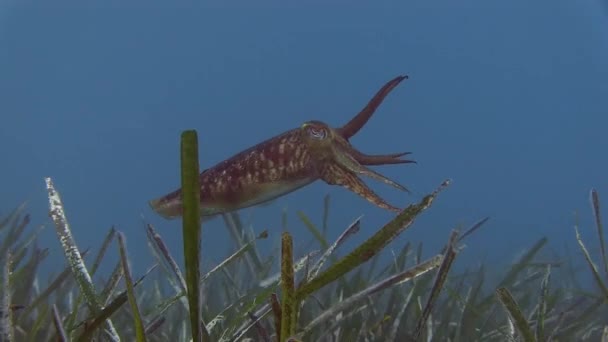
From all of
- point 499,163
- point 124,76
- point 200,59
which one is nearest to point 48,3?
point 124,76

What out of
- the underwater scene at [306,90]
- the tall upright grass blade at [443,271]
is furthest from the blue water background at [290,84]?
the tall upright grass blade at [443,271]

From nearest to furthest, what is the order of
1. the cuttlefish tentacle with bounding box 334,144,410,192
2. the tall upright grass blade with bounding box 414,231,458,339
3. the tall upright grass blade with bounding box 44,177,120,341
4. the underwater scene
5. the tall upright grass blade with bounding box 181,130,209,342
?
the tall upright grass blade with bounding box 181,130,209,342
the tall upright grass blade with bounding box 414,231,458,339
the tall upright grass blade with bounding box 44,177,120,341
the cuttlefish tentacle with bounding box 334,144,410,192
the underwater scene

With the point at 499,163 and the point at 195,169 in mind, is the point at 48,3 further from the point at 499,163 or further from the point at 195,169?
the point at 195,169

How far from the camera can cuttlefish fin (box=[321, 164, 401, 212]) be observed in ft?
7.16

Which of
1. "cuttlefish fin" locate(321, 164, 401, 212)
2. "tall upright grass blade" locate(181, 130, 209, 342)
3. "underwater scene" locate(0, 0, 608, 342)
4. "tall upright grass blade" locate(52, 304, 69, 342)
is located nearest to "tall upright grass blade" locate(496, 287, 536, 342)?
"tall upright grass blade" locate(181, 130, 209, 342)

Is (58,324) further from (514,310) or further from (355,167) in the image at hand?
(355,167)

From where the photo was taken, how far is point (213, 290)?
4.64 m

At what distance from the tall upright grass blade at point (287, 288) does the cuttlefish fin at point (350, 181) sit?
1.04 meters

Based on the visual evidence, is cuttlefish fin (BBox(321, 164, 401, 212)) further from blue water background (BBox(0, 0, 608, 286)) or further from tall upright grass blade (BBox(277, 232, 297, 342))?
blue water background (BBox(0, 0, 608, 286))

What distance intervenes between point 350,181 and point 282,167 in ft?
1.08

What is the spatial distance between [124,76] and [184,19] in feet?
56.5

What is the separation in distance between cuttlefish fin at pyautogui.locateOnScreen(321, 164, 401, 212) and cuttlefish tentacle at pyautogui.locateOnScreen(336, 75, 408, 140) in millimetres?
187

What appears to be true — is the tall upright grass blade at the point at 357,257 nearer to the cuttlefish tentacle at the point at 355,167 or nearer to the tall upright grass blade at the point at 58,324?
the tall upright grass blade at the point at 58,324

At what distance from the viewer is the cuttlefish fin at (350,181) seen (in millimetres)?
2183
